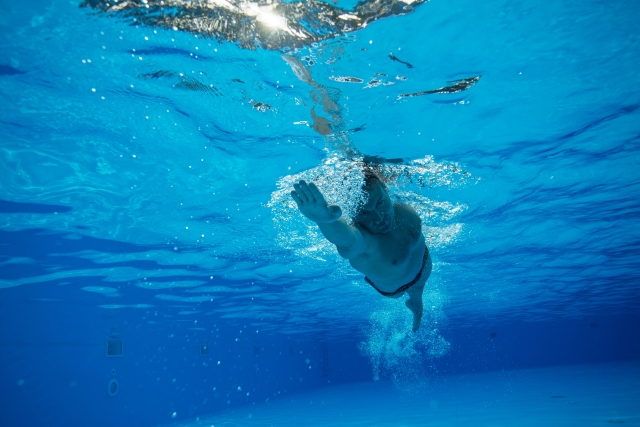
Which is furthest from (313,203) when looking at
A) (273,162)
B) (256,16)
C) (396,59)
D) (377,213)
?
(273,162)

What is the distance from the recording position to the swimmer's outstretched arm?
5.71m

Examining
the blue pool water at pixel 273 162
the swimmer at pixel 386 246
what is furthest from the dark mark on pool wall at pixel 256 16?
the swimmer at pixel 386 246

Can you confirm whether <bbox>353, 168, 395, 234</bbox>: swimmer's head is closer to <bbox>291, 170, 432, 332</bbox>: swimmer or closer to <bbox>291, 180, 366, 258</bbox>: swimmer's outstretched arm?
<bbox>291, 170, 432, 332</bbox>: swimmer

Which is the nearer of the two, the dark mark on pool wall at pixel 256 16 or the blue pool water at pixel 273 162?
the dark mark on pool wall at pixel 256 16

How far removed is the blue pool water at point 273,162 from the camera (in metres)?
6.63

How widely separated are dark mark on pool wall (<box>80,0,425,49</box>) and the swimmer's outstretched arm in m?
2.98

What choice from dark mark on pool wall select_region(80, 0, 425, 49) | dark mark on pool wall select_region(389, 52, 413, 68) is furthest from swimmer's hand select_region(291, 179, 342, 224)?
dark mark on pool wall select_region(389, 52, 413, 68)

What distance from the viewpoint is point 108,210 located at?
11.9 metres

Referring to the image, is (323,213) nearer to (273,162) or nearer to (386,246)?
(386,246)

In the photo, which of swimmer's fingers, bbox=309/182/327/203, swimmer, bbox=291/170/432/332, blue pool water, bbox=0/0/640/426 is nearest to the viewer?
swimmer's fingers, bbox=309/182/327/203

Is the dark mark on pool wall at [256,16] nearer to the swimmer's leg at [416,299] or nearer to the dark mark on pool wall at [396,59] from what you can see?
the dark mark on pool wall at [396,59]

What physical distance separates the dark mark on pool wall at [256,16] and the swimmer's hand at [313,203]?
9.81 feet

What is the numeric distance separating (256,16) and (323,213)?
3746 millimetres

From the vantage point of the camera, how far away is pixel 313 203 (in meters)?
5.75
